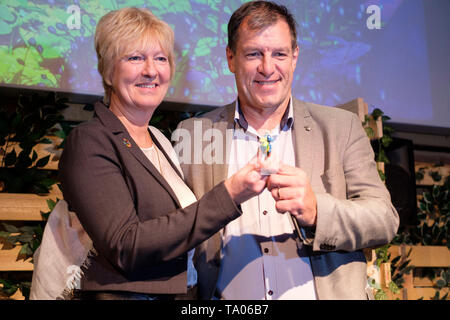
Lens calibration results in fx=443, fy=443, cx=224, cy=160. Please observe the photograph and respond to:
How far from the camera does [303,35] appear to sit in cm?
293

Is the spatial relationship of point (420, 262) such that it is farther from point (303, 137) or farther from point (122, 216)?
point (122, 216)

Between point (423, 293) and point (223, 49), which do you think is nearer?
point (223, 49)

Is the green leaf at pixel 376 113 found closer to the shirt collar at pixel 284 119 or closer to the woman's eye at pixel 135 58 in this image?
the shirt collar at pixel 284 119

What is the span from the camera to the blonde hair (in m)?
1.44

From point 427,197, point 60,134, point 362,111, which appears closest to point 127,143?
point 60,134

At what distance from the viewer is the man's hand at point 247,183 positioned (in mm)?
1163

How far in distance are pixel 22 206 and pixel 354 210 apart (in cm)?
204

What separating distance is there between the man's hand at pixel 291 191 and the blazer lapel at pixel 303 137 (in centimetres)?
28

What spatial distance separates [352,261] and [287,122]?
22.9 inches

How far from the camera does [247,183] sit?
1164 millimetres

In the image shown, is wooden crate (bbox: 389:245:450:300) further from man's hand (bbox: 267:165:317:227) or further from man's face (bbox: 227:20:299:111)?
man's hand (bbox: 267:165:317:227)

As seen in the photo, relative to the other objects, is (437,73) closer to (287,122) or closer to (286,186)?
(287,122)

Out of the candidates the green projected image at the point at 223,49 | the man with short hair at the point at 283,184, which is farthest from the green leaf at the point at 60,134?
the man with short hair at the point at 283,184

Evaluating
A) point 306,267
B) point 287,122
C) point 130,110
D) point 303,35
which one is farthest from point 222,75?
point 306,267
